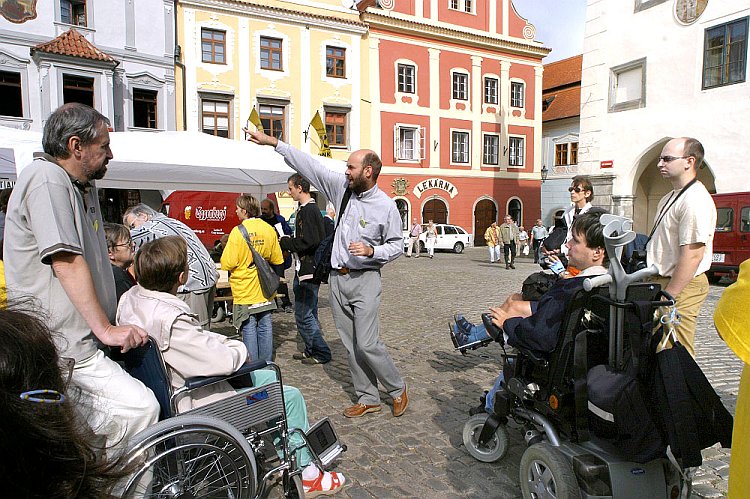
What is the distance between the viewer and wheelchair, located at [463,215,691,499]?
2395mm

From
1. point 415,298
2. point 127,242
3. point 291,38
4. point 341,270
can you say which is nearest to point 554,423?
point 341,270

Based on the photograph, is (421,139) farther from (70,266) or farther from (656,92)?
(70,266)

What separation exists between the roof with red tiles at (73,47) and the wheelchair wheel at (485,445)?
2183cm

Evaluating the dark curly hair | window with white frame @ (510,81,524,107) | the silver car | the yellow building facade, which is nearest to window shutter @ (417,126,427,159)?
the yellow building facade

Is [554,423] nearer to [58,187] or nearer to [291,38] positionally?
[58,187]

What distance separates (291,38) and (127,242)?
78.5 feet

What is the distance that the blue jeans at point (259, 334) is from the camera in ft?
16.9

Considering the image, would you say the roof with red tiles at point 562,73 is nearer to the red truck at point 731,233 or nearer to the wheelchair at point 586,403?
the red truck at point 731,233

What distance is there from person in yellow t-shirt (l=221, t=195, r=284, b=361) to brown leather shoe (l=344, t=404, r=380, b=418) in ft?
4.52

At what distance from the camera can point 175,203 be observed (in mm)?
15836

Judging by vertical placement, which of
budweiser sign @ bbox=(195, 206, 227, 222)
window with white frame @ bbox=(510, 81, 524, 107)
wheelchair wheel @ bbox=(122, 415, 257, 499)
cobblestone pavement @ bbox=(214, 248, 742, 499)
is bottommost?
cobblestone pavement @ bbox=(214, 248, 742, 499)

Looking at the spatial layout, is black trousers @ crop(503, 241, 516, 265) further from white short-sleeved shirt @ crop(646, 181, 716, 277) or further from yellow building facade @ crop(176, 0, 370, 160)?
white short-sleeved shirt @ crop(646, 181, 716, 277)

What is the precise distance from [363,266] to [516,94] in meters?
30.6

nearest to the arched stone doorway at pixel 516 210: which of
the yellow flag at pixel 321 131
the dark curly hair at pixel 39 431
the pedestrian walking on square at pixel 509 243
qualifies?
the pedestrian walking on square at pixel 509 243
